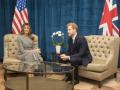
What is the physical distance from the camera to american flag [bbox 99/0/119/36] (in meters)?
5.51

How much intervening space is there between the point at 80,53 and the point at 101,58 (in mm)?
593

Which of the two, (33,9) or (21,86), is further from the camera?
(33,9)

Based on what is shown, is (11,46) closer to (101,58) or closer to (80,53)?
(80,53)

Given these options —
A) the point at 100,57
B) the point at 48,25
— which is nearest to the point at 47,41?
the point at 48,25

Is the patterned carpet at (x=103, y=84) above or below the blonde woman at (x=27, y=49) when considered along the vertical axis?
below

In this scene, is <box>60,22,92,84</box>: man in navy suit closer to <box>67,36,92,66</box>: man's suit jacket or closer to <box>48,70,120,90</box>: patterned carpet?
<box>67,36,92,66</box>: man's suit jacket

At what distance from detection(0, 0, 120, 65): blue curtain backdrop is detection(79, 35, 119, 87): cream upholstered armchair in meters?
0.64

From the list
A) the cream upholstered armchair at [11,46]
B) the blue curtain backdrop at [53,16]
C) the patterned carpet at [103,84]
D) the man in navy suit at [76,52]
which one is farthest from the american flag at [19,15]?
the patterned carpet at [103,84]

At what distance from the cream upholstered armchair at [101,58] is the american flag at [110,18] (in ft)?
1.35

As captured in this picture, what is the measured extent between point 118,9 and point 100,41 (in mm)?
1025

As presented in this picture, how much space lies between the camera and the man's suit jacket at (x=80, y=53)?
4789mm

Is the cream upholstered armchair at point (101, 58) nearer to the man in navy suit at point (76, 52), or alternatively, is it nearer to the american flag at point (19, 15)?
the man in navy suit at point (76, 52)

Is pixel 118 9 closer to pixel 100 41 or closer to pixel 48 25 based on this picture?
pixel 100 41

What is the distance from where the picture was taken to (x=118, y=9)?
5.70 m
